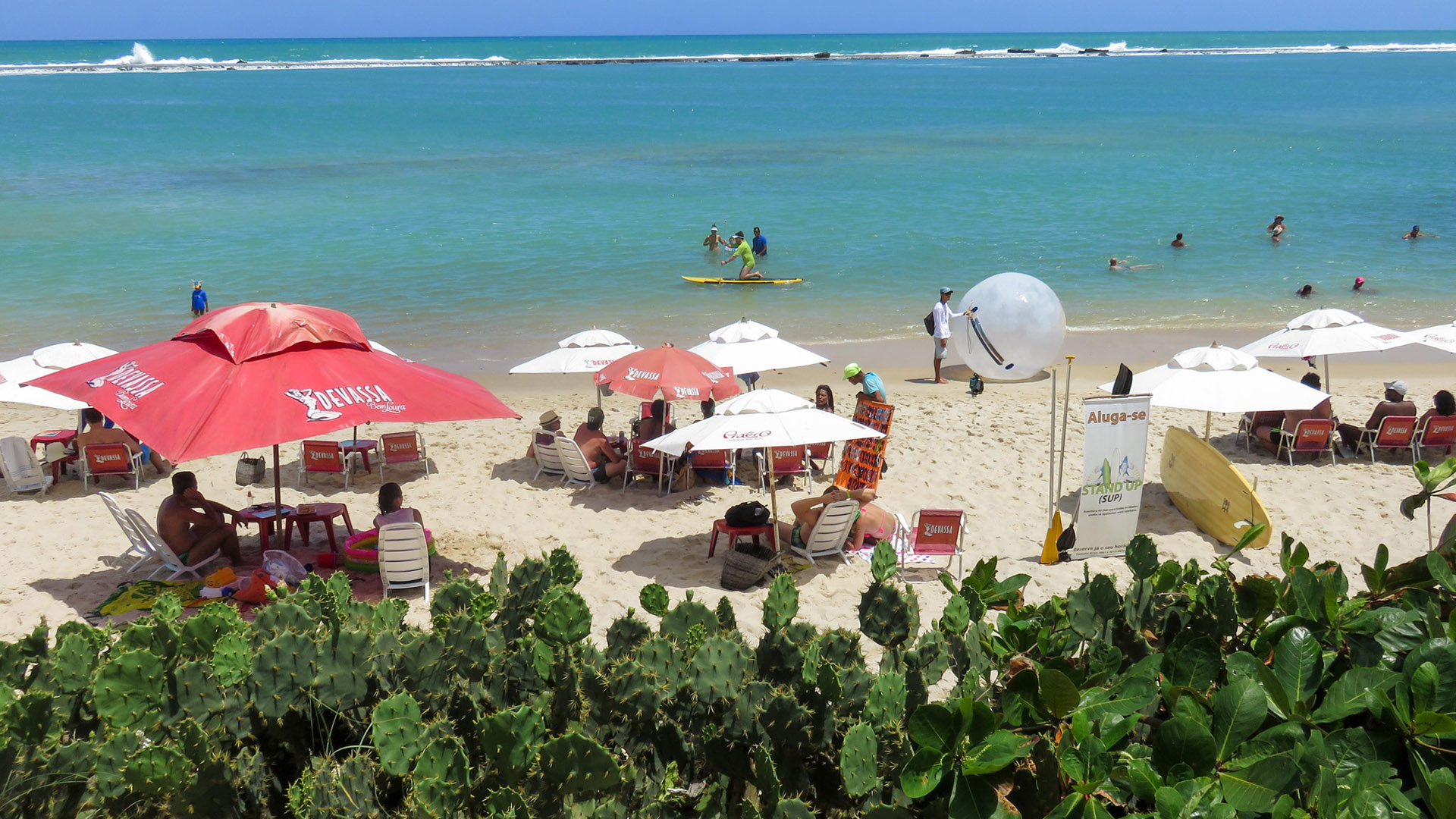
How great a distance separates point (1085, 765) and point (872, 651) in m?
4.92

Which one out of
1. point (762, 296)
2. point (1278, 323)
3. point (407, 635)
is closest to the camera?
point (407, 635)

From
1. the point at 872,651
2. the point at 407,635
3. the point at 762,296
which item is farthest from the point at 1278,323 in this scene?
the point at 407,635

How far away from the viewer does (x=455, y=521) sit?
34.0 feet

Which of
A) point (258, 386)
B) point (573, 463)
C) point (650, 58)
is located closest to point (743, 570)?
point (573, 463)

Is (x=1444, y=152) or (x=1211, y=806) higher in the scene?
(x=1444, y=152)

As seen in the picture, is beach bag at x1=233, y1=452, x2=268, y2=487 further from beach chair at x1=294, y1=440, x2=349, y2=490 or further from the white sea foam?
the white sea foam

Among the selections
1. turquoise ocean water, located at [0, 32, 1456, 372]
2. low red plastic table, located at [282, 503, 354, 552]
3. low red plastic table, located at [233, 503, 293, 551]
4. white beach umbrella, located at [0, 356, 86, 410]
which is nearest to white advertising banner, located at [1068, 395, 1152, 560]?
low red plastic table, located at [282, 503, 354, 552]

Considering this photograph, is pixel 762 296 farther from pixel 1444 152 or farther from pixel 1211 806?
pixel 1444 152

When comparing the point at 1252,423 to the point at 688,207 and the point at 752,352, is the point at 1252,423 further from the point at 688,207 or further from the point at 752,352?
the point at 688,207

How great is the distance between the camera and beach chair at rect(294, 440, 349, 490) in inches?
443

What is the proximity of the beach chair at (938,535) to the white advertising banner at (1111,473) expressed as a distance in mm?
1122

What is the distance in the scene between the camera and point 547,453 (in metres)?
11.5

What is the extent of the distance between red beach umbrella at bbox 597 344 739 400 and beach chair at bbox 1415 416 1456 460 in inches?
300

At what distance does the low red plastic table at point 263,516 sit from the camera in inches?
358
